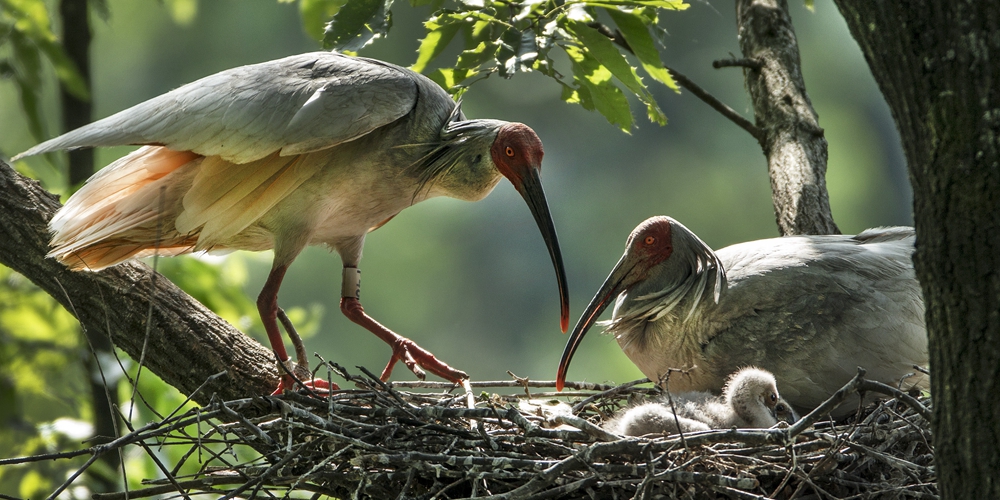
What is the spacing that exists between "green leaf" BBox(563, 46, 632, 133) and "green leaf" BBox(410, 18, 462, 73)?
0.47 m

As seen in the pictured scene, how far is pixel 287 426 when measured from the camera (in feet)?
8.96

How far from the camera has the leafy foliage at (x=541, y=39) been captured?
3.04 metres

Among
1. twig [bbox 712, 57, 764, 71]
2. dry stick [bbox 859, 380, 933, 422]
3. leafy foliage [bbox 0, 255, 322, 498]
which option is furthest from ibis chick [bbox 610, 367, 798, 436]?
leafy foliage [bbox 0, 255, 322, 498]

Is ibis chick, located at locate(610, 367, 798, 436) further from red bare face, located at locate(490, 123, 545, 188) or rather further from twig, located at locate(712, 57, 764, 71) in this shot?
twig, located at locate(712, 57, 764, 71)

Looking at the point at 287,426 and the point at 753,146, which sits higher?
the point at 753,146

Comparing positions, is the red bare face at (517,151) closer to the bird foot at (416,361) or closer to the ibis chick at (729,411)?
the bird foot at (416,361)

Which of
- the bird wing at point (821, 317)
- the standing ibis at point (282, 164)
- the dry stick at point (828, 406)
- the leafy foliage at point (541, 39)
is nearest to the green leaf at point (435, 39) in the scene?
the leafy foliage at point (541, 39)

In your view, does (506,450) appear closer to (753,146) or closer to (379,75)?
(379,75)

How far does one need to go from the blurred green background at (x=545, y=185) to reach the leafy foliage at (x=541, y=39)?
754 inches

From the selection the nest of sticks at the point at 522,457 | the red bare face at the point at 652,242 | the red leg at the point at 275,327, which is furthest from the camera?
the red bare face at the point at 652,242

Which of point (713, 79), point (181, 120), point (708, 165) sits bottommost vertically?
point (181, 120)

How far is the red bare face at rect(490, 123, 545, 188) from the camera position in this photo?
3660 millimetres

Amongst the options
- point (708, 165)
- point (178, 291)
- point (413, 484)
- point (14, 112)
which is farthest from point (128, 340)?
point (708, 165)

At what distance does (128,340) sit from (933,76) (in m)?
2.85
